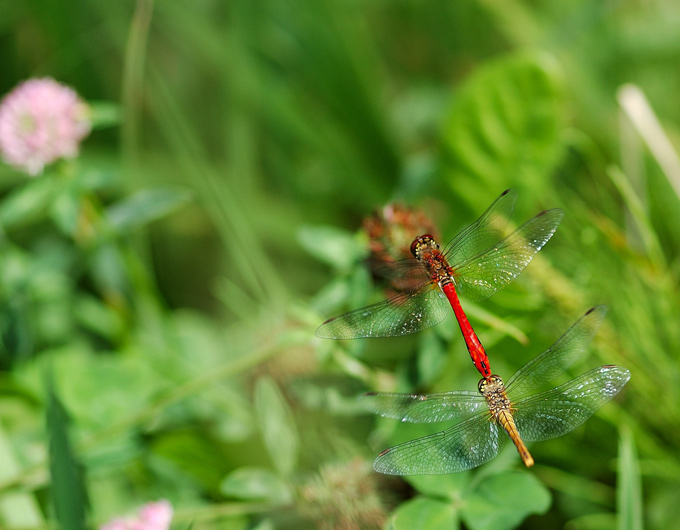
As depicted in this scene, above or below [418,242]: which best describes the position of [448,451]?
below

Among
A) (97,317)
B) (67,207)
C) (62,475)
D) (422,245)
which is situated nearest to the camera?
(62,475)

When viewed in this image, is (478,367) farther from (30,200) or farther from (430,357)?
(30,200)

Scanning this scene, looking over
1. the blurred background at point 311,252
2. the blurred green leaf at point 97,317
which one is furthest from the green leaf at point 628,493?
the blurred green leaf at point 97,317

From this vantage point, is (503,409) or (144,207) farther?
(144,207)

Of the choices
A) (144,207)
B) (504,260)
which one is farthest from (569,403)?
(144,207)

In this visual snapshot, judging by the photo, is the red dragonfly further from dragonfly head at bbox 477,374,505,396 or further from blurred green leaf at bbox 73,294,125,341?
blurred green leaf at bbox 73,294,125,341

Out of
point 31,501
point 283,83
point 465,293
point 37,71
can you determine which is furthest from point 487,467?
point 37,71
